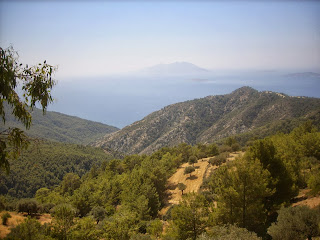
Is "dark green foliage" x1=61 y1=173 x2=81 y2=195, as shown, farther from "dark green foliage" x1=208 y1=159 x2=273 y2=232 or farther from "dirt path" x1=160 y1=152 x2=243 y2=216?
"dark green foliage" x1=208 y1=159 x2=273 y2=232

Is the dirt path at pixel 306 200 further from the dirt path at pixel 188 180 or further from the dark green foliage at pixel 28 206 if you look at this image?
the dark green foliage at pixel 28 206

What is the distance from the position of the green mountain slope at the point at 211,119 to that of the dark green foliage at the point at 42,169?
33.4 m

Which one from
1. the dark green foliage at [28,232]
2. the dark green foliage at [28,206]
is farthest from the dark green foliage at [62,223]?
the dark green foliage at [28,206]

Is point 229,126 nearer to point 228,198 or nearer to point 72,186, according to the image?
point 72,186

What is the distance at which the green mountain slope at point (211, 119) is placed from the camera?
99.9m

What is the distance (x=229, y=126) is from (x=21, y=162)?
10161 cm

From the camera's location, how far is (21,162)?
71375 mm

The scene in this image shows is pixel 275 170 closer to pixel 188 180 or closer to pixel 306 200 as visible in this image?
pixel 306 200

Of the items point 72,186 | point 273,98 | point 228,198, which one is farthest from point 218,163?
point 273,98

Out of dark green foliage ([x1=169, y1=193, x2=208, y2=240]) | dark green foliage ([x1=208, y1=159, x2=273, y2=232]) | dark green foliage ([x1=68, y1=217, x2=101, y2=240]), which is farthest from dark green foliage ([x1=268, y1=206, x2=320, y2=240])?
dark green foliage ([x1=68, y1=217, x2=101, y2=240])

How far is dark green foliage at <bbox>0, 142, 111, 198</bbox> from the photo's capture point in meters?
65.6

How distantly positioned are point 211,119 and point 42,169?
352 ft

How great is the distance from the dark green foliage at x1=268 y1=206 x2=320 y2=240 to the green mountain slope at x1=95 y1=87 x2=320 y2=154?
247ft

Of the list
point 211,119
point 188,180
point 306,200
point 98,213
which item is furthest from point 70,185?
point 211,119
